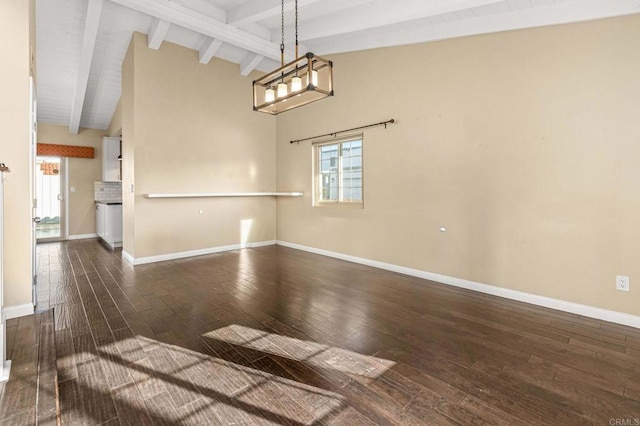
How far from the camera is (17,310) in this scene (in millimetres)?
2600

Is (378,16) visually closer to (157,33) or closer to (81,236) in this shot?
(157,33)

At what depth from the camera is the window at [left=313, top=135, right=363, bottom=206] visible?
4.93 metres

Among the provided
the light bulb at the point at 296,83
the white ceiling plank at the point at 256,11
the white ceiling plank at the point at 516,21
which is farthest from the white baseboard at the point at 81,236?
the white ceiling plank at the point at 516,21

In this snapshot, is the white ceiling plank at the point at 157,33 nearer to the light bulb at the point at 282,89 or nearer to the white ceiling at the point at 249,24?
the white ceiling at the point at 249,24

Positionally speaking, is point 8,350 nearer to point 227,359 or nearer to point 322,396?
point 227,359

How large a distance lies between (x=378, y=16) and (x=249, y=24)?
1937 millimetres

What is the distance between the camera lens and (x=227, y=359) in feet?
6.77

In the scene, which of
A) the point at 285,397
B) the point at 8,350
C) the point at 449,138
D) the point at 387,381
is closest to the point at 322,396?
the point at 285,397

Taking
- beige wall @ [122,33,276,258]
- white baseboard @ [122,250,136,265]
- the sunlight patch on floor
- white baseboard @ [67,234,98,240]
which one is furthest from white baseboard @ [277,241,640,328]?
white baseboard @ [67,234,98,240]

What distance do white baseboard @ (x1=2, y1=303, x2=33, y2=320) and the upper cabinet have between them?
17.5 ft

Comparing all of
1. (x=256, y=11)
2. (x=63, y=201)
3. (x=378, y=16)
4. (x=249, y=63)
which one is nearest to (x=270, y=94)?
(x=256, y=11)

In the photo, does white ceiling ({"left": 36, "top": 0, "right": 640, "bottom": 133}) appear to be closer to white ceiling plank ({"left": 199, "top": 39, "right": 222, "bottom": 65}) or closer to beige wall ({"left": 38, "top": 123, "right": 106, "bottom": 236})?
white ceiling plank ({"left": 199, "top": 39, "right": 222, "bottom": 65})

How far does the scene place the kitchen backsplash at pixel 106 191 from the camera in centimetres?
763

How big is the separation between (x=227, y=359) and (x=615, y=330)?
3103mm
